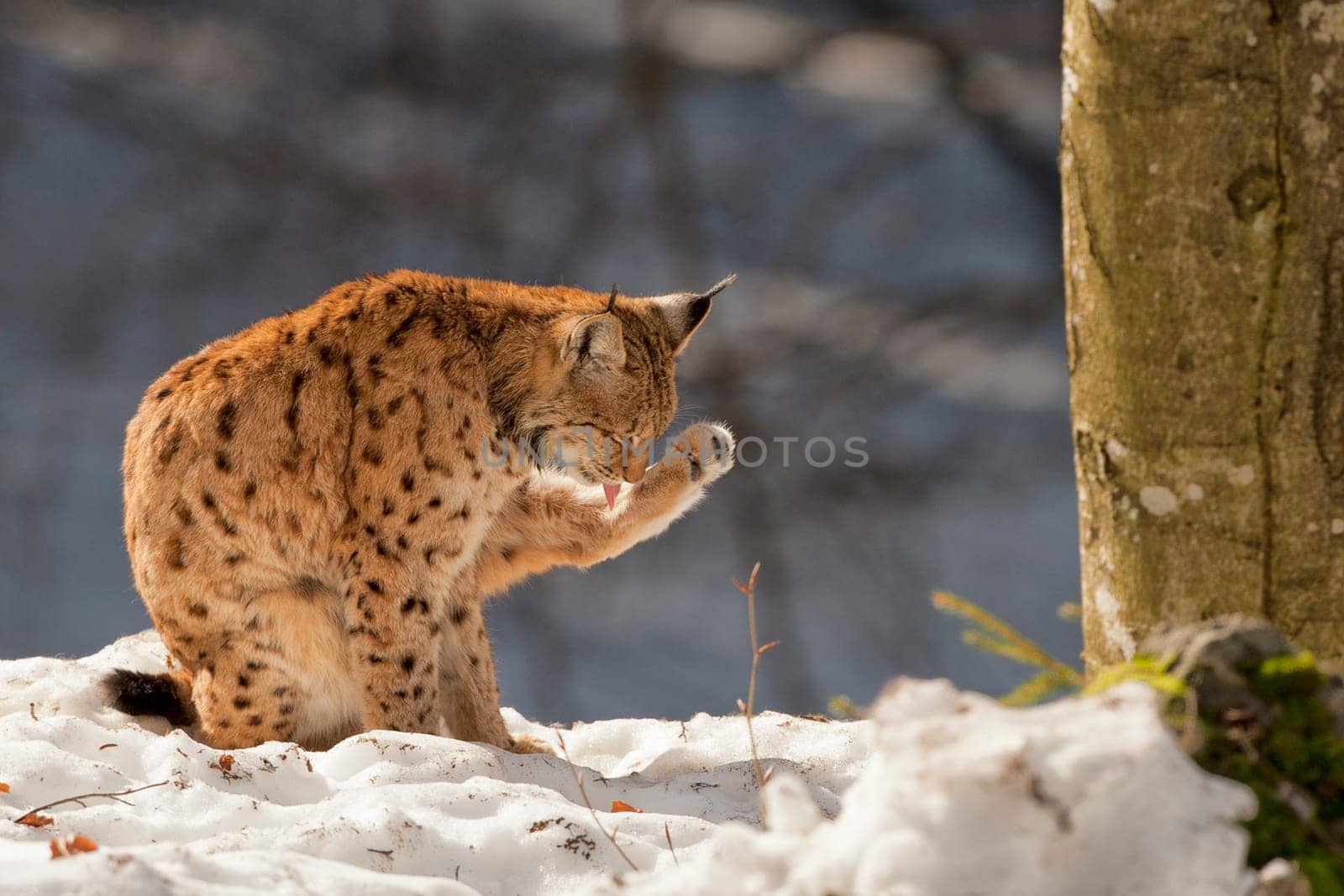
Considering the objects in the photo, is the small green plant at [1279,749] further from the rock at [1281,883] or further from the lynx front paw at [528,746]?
the lynx front paw at [528,746]

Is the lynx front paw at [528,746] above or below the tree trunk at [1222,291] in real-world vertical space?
below

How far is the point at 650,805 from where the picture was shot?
377 centimetres

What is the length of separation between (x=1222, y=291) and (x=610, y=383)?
242 cm

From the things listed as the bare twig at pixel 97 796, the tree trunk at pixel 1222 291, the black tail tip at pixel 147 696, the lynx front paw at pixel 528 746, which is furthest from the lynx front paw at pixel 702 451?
the tree trunk at pixel 1222 291

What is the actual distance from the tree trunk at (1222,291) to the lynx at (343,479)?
2.08 meters

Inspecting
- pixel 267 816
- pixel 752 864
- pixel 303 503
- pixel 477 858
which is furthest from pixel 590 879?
pixel 303 503

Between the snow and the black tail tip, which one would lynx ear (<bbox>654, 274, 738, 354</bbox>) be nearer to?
the snow

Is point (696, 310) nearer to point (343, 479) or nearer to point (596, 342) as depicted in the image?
point (596, 342)

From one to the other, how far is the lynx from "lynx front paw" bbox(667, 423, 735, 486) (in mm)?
272

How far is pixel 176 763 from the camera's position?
3586 millimetres

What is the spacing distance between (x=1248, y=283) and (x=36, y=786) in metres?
3.18

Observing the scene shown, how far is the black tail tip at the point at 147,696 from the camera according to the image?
4543 mm

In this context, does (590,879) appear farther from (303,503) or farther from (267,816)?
(303,503)

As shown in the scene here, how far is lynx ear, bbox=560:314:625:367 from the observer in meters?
4.39
